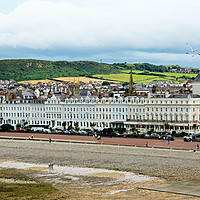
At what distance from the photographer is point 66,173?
189 ft

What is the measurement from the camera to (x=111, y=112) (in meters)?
112

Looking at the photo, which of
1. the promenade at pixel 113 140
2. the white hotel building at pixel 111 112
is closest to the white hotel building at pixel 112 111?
the white hotel building at pixel 111 112

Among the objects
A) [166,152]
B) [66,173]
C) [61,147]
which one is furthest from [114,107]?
[66,173]

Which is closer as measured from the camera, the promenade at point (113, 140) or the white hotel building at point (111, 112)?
the promenade at point (113, 140)

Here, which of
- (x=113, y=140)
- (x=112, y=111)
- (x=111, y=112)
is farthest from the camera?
(x=111, y=112)

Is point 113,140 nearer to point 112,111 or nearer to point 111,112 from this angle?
point 112,111

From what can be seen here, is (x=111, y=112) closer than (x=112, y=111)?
No

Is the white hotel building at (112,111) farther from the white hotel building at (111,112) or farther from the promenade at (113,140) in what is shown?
the promenade at (113,140)

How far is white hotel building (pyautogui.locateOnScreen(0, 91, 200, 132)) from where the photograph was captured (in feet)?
330

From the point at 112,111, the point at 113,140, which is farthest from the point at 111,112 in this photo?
the point at 113,140

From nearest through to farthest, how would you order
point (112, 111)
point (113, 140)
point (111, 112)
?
point (113, 140)
point (112, 111)
point (111, 112)

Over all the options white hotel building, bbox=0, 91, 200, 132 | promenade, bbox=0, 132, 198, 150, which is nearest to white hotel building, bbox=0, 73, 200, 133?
white hotel building, bbox=0, 91, 200, 132

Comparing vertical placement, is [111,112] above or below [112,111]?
below

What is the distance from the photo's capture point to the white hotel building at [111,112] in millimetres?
100688
